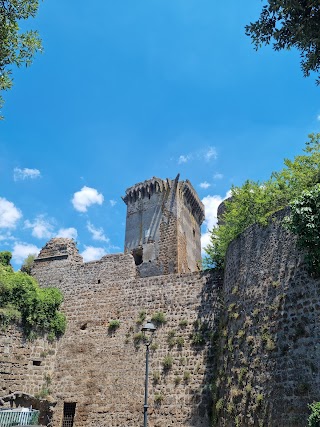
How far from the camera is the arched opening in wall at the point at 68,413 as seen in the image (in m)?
16.0

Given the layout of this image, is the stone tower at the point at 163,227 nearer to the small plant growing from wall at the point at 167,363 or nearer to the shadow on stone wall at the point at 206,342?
the shadow on stone wall at the point at 206,342

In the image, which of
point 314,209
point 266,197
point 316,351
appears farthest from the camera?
point 266,197

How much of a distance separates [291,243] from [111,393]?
8743 mm

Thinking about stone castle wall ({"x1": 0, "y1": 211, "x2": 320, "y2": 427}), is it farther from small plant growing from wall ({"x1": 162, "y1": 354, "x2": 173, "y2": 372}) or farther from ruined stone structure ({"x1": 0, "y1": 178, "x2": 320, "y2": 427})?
small plant growing from wall ({"x1": 162, "y1": 354, "x2": 173, "y2": 372})

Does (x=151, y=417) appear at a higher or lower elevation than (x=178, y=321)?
lower

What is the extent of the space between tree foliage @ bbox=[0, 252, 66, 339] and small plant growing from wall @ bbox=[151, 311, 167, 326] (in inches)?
172

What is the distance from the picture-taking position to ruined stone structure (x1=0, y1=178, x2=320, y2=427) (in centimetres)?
1098

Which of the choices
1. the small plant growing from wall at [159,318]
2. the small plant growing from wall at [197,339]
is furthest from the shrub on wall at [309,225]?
the small plant growing from wall at [159,318]

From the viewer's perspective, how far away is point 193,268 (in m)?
27.0

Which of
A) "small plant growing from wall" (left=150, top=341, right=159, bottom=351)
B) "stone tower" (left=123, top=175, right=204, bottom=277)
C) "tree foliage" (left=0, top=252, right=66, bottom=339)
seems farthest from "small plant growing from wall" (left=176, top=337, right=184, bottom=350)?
"stone tower" (left=123, top=175, right=204, bottom=277)

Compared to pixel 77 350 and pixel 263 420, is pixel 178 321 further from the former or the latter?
pixel 263 420

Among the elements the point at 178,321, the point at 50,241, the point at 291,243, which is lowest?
the point at 178,321

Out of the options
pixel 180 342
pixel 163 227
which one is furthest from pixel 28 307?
pixel 163 227

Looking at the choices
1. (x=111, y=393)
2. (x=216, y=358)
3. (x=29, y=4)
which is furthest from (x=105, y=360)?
(x=29, y=4)
